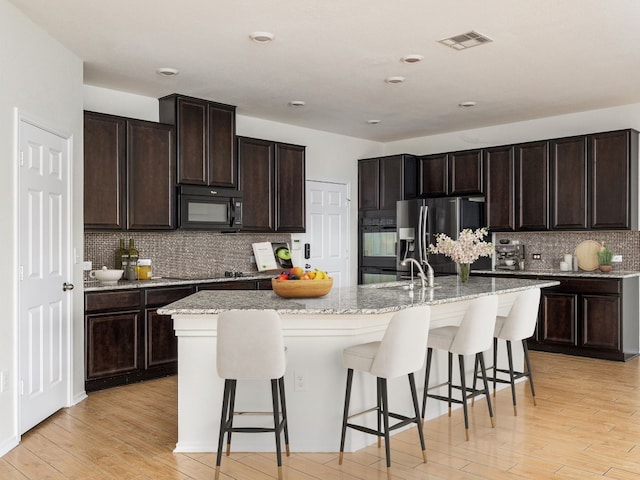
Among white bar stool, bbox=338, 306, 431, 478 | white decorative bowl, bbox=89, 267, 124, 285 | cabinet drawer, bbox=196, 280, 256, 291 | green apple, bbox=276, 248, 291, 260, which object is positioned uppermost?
green apple, bbox=276, 248, 291, 260

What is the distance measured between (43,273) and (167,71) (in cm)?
202

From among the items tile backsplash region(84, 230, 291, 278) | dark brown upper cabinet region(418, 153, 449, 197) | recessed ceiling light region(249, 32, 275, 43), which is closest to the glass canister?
tile backsplash region(84, 230, 291, 278)

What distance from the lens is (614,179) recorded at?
20.5 ft

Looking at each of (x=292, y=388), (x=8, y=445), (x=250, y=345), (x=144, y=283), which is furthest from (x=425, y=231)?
(x=8, y=445)

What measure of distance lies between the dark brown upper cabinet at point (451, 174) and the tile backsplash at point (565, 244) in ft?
2.52

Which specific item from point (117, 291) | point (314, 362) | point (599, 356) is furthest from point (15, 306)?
point (599, 356)

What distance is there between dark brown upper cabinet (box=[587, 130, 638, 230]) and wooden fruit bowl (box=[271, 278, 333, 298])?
4000mm

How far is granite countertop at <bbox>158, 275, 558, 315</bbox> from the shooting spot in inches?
130

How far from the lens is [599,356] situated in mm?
6121

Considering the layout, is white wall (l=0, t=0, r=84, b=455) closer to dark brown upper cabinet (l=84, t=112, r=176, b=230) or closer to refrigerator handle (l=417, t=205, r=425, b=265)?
dark brown upper cabinet (l=84, t=112, r=176, b=230)

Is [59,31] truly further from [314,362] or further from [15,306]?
[314,362]

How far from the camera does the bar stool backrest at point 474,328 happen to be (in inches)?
146

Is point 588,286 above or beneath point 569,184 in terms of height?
beneath

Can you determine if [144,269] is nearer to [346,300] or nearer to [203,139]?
[203,139]
